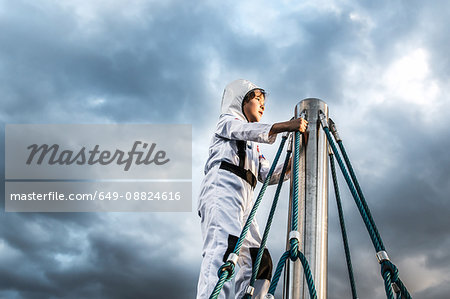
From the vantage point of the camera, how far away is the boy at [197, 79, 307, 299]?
293cm

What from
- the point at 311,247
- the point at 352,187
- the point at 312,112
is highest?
the point at 312,112

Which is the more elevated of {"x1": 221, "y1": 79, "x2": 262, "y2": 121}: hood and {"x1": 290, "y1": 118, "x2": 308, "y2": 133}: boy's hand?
{"x1": 221, "y1": 79, "x2": 262, "y2": 121}: hood

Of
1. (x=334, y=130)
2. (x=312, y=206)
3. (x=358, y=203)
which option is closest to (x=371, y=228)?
(x=358, y=203)

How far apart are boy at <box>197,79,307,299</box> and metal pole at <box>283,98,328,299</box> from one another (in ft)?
0.57

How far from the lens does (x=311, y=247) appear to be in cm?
277

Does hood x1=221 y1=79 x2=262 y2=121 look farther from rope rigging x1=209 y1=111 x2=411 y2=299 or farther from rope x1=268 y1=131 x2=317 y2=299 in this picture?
rope x1=268 y1=131 x2=317 y2=299

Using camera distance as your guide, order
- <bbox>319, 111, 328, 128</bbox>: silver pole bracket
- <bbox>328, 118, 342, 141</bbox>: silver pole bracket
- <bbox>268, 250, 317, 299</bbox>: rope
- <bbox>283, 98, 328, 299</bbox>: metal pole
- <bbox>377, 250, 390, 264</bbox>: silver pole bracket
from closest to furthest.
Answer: <bbox>268, 250, 317, 299</bbox>: rope, <bbox>377, 250, 390, 264</bbox>: silver pole bracket, <bbox>283, 98, 328, 299</bbox>: metal pole, <bbox>319, 111, 328, 128</bbox>: silver pole bracket, <bbox>328, 118, 342, 141</bbox>: silver pole bracket

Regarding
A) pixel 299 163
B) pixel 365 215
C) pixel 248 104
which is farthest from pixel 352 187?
pixel 248 104

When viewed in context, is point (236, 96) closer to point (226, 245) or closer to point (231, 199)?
point (231, 199)

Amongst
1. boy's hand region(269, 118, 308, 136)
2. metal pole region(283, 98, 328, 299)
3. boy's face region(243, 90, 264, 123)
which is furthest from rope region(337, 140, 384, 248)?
boy's face region(243, 90, 264, 123)

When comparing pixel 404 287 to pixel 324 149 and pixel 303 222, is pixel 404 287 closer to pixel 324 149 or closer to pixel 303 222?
pixel 303 222

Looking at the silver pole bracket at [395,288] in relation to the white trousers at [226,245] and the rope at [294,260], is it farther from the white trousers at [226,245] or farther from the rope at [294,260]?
the white trousers at [226,245]

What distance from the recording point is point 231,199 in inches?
127

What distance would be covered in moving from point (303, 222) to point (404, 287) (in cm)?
74
